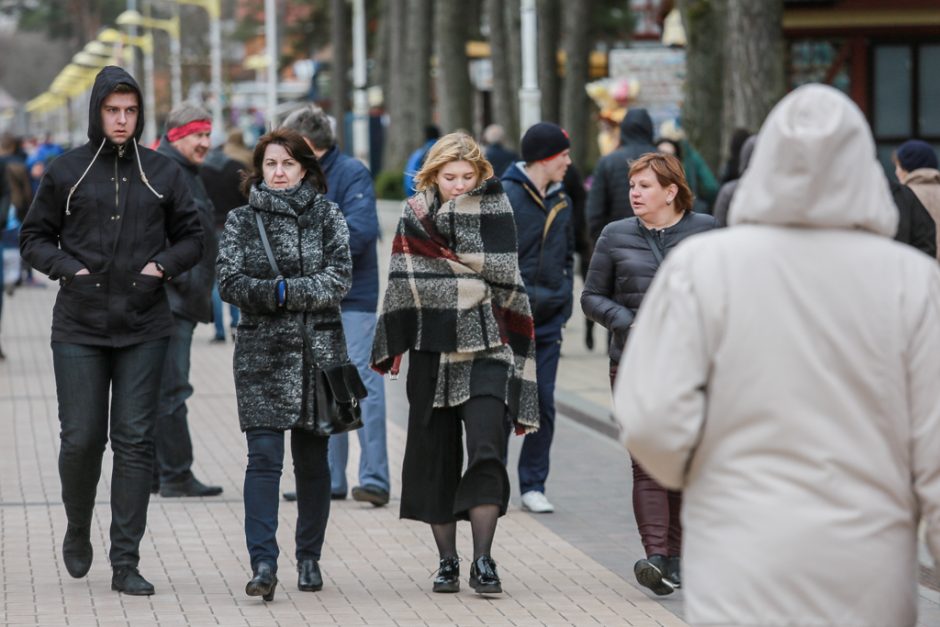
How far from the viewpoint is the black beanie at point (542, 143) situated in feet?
28.7

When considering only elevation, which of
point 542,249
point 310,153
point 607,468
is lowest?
point 607,468

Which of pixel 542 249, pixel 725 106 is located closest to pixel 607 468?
pixel 542 249

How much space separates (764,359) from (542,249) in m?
5.37

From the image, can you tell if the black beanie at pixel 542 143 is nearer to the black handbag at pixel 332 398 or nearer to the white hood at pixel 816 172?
the black handbag at pixel 332 398

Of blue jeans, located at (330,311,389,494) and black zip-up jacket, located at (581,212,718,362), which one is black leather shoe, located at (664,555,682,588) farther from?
blue jeans, located at (330,311,389,494)

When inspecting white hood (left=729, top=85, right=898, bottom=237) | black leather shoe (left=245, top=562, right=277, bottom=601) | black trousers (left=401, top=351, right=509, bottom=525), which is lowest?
black leather shoe (left=245, top=562, right=277, bottom=601)

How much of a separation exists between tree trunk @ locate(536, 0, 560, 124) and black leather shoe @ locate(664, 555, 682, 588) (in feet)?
79.0

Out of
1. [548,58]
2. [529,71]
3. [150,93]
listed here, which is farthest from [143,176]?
[150,93]

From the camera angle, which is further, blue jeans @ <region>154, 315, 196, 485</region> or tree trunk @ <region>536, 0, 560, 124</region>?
tree trunk @ <region>536, 0, 560, 124</region>

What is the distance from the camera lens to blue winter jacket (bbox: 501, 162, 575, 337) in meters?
8.84

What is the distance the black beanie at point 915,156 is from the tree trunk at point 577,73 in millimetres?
19553

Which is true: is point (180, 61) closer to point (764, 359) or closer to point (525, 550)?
point (525, 550)

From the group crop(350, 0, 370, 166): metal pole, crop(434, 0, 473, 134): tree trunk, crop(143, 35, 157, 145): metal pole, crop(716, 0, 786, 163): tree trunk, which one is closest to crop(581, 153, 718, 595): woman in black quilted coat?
crop(716, 0, 786, 163): tree trunk

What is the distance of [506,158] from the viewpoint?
1897 centimetres
